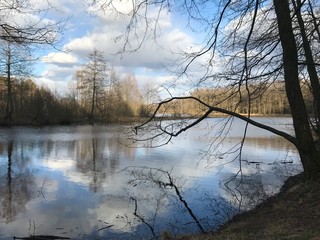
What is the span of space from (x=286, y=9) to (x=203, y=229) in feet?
17.8

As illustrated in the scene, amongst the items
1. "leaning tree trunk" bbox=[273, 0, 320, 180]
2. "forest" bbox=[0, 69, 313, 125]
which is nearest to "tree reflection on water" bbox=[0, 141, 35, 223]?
"leaning tree trunk" bbox=[273, 0, 320, 180]

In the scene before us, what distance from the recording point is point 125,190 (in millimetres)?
12906

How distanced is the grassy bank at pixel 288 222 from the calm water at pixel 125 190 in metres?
1.44

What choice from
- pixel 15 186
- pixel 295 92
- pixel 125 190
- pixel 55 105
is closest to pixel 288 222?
pixel 295 92

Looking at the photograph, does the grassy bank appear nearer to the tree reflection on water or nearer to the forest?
the tree reflection on water

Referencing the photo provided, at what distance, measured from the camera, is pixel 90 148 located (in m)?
24.8

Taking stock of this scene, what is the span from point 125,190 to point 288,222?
7155mm

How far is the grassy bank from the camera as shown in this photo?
18.7 feet

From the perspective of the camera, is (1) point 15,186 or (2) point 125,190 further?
(1) point 15,186

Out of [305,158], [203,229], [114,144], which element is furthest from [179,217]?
[114,144]

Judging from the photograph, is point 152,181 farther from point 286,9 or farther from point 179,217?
point 286,9

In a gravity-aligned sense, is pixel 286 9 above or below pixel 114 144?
above

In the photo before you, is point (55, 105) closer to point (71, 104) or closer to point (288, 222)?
point (71, 104)

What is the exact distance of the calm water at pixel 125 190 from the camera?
9313 millimetres
